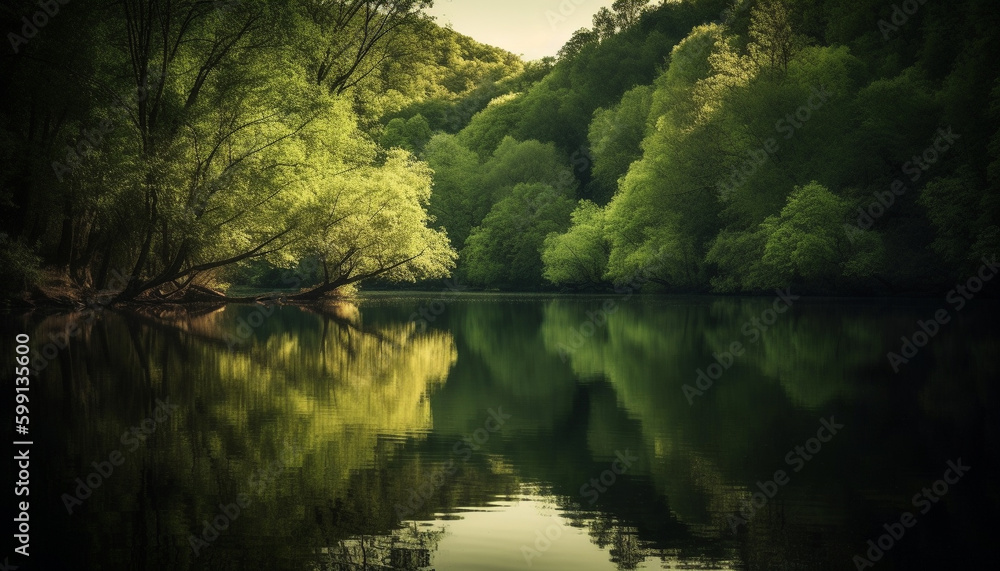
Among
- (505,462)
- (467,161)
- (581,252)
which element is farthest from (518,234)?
(505,462)

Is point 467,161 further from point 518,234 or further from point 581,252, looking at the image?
point 581,252

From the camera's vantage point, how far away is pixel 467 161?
8494cm

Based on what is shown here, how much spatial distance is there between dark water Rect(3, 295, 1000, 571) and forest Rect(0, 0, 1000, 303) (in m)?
14.6

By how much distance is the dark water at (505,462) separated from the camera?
5.95 metres

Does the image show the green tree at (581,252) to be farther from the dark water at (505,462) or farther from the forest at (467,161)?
the dark water at (505,462)

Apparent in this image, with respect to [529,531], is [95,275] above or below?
above

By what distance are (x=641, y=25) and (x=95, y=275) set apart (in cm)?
6386

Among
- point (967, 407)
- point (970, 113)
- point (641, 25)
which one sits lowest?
point (967, 407)

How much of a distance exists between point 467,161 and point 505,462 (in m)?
77.5

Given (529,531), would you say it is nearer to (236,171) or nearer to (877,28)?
(236,171)

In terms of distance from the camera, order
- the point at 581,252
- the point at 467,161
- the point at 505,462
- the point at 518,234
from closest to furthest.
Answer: the point at 505,462
the point at 581,252
the point at 518,234
the point at 467,161

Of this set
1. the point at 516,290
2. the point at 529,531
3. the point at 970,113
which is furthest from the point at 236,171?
the point at 516,290

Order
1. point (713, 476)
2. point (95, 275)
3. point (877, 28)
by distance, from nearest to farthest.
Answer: point (713, 476) → point (95, 275) → point (877, 28)

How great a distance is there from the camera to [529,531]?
20.9ft
